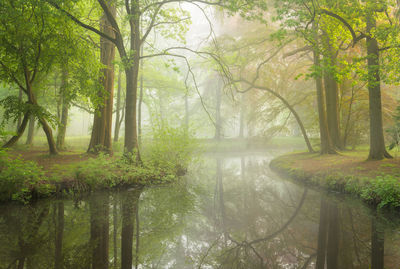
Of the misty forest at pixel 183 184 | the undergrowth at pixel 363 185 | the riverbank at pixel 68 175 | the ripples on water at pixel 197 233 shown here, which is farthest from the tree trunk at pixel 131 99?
the undergrowth at pixel 363 185

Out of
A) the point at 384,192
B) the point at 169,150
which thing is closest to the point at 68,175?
the point at 169,150

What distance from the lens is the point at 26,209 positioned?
581 centimetres

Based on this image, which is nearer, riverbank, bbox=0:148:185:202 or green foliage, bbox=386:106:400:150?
riverbank, bbox=0:148:185:202

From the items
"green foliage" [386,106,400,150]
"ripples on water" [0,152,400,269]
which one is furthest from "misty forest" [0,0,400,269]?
"green foliage" [386,106,400,150]

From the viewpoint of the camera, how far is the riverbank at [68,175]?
6.25 m

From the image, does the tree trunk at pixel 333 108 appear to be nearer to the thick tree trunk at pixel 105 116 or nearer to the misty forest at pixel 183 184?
the misty forest at pixel 183 184

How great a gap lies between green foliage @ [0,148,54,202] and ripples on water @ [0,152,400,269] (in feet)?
1.42

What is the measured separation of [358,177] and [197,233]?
5.58 metres

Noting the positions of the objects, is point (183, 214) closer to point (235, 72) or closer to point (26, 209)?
point (26, 209)

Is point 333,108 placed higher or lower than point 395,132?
higher

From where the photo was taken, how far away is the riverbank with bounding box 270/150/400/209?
19.8 ft

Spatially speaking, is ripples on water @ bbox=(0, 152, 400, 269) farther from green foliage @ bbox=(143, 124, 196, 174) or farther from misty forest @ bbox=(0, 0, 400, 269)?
green foliage @ bbox=(143, 124, 196, 174)

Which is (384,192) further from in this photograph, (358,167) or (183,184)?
(183,184)

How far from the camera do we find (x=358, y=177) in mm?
7523
